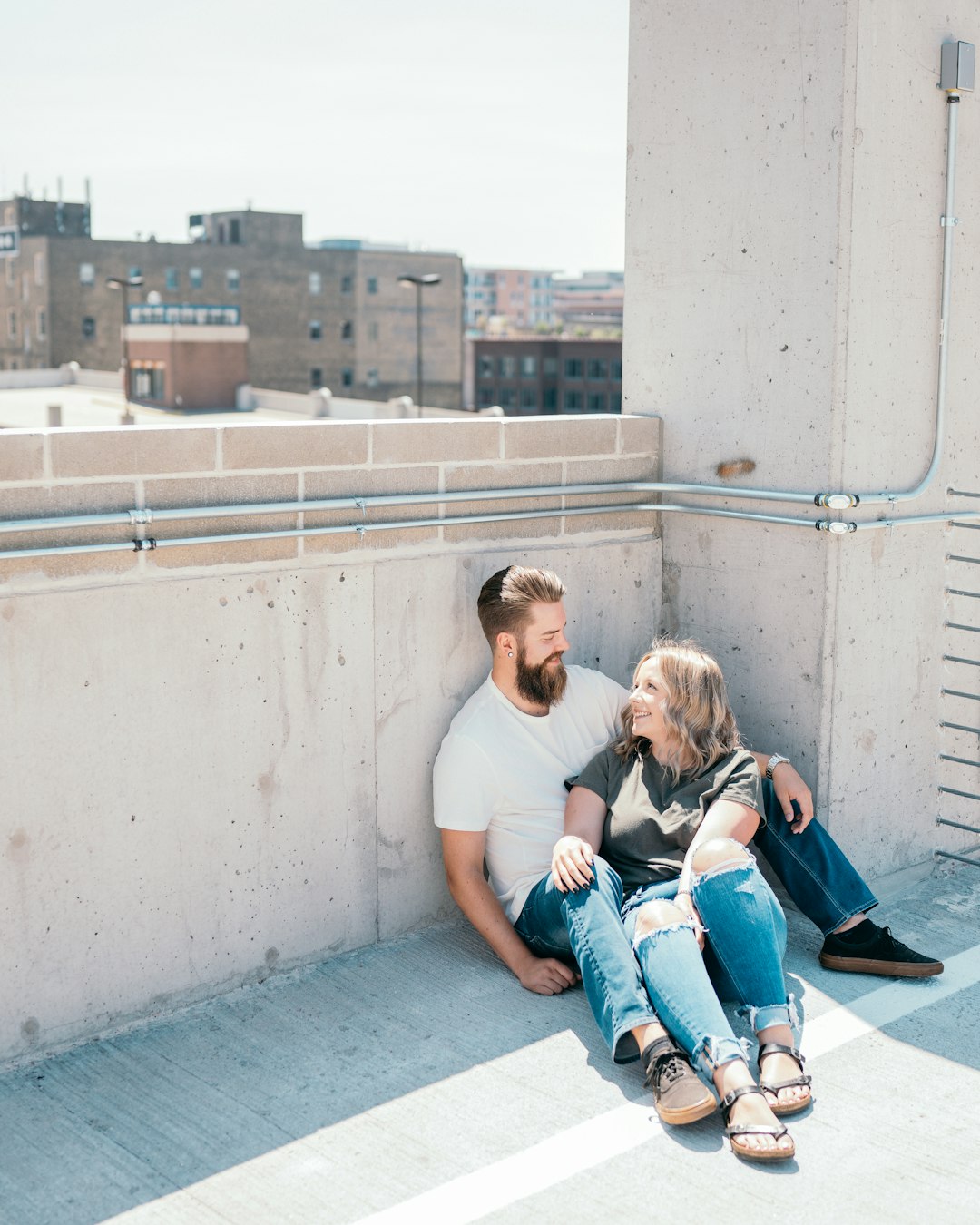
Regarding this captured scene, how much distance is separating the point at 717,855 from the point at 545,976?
663 millimetres

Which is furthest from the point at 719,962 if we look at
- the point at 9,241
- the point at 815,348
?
the point at 9,241

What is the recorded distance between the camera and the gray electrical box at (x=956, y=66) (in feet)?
14.8

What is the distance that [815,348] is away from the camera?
4453 millimetres

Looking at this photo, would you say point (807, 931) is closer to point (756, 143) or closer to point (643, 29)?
Result: point (756, 143)

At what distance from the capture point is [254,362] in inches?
2874

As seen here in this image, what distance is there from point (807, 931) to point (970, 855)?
1134 millimetres

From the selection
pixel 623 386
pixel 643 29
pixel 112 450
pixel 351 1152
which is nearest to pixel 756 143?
pixel 643 29

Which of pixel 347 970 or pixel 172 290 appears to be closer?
pixel 347 970

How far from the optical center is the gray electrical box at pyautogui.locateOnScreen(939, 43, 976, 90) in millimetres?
4512

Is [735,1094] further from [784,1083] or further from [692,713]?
[692,713]

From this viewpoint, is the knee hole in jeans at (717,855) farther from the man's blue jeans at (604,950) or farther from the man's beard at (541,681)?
the man's beard at (541,681)

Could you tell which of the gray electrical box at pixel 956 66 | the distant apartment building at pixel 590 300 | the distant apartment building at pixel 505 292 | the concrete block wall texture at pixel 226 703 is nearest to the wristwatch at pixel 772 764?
the concrete block wall texture at pixel 226 703

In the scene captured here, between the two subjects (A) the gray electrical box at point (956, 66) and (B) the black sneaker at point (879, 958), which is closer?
(B) the black sneaker at point (879, 958)

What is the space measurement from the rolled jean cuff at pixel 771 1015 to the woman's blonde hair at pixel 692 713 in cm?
73
